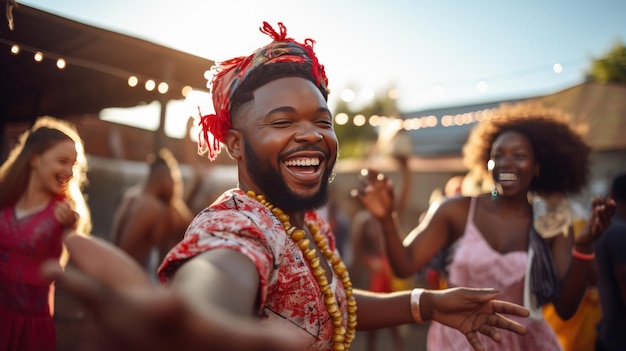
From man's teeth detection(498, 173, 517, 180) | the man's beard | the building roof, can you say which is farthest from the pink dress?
the building roof

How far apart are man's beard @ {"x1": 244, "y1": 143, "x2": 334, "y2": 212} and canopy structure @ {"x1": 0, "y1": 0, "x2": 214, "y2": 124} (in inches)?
63.7

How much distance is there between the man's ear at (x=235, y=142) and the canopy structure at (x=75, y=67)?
1.45 metres

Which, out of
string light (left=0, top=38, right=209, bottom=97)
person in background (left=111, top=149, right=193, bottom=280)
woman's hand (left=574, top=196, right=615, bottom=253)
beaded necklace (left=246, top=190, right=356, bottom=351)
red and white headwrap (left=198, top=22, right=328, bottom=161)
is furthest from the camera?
person in background (left=111, top=149, right=193, bottom=280)

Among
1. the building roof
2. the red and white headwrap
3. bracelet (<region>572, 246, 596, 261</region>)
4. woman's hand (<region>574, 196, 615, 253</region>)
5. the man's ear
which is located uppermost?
the building roof

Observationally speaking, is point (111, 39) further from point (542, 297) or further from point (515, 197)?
point (542, 297)

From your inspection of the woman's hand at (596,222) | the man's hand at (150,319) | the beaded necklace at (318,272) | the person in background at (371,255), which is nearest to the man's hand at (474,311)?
the beaded necklace at (318,272)

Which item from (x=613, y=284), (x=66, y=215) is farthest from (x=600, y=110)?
(x=66, y=215)

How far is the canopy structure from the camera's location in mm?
2676

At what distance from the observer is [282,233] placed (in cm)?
150

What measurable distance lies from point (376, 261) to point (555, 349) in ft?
11.9

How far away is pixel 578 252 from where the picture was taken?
2566mm

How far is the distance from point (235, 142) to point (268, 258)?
624 millimetres

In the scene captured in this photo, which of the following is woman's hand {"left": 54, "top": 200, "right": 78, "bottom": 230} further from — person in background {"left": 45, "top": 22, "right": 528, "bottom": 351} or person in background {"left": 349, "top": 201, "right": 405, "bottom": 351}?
person in background {"left": 349, "top": 201, "right": 405, "bottom": 351}

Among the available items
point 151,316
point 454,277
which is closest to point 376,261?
point 454,277
